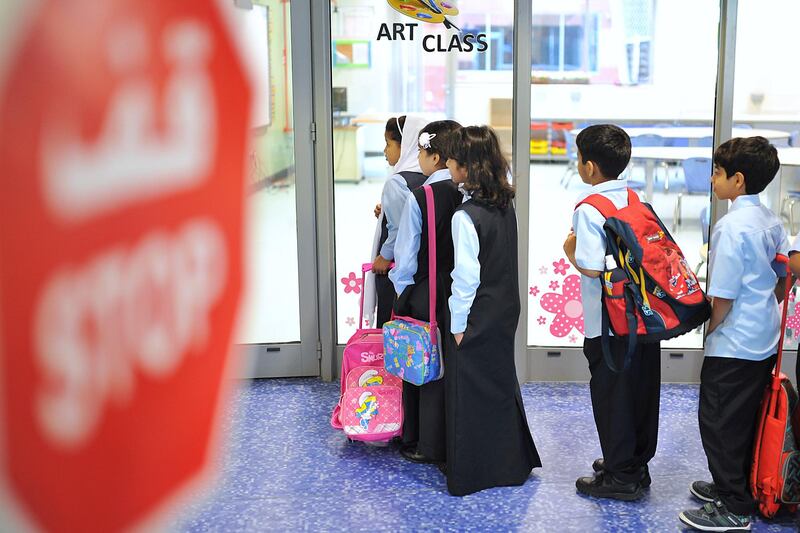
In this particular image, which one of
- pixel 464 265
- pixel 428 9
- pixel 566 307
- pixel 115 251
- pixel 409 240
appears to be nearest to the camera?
pixel 115 251

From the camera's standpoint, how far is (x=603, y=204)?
2855 mm

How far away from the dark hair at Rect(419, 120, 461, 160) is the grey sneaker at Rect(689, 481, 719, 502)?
150 centimetres

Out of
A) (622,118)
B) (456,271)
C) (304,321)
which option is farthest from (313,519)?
(622,118)

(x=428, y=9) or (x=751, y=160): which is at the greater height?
(x=428, y=9)

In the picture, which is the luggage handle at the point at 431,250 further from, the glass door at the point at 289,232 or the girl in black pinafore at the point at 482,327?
the glass door at the point at 289,232

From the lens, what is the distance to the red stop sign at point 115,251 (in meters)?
0.34

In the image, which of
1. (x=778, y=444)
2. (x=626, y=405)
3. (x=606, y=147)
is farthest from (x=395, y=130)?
(x=778, y=444)

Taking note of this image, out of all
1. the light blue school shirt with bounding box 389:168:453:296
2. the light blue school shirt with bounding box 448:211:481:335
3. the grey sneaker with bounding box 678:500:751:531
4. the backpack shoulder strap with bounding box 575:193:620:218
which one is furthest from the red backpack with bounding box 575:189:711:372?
the light blue school shirt with bounding box 389:168:453:296

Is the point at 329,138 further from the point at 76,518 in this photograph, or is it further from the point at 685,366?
the point at 76,518

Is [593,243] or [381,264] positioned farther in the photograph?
[381,264]

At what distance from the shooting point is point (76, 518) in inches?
14.9

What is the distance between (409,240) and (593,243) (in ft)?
2.34

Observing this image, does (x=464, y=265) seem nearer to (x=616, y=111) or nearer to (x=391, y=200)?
(x=391, y=200)

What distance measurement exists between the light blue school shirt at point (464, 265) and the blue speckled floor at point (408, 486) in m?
0.70
